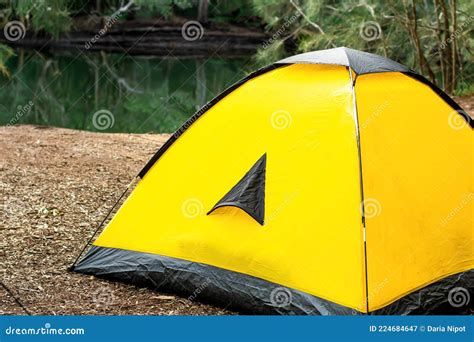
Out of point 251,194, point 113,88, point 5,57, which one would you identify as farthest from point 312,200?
point 5,57

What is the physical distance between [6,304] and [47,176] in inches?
127

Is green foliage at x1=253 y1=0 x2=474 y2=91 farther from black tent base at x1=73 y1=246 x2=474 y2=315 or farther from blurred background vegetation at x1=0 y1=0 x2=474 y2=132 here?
black tent base at x1=73 y1=246 x2=474 y2=315

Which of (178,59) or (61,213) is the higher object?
(178,59)

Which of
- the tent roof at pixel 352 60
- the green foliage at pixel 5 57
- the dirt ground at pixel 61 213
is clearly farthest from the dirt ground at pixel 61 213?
→ the green foliage at pixel 5 57

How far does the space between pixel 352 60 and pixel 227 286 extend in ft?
4.90

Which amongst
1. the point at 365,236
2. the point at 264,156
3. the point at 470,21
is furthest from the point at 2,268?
the point at 470,21

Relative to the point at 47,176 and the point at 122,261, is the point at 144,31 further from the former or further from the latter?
the point at 122,261

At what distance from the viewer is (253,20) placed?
99.5 ft

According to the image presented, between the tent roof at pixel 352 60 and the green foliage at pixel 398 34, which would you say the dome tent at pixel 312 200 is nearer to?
the tent roof at pixel 352 60

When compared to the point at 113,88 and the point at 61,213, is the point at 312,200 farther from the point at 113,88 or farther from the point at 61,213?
the point at 113,88

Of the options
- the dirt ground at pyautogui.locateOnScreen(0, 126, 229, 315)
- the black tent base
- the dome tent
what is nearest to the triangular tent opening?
the dome tent

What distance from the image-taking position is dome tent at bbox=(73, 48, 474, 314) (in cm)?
394

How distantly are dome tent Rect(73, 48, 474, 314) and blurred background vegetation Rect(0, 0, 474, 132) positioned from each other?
7.64 metres

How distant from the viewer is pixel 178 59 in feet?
83.0
